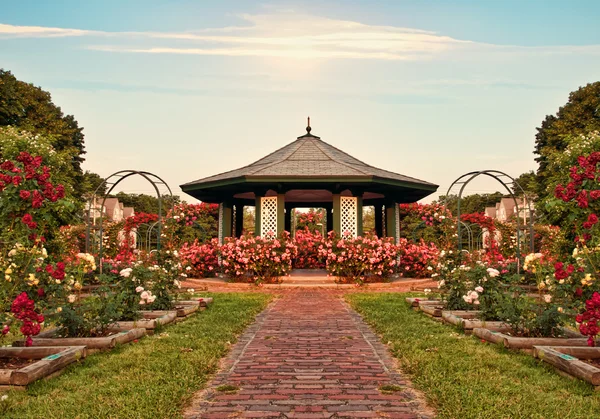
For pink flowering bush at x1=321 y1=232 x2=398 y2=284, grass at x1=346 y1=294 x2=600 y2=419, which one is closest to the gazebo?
pink flowering bush at x1=321 y1=232 x2=398 y2=284

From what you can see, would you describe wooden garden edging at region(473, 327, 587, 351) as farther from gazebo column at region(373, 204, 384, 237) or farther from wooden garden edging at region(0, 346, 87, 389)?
gazebo column at region(373, 204, 384, 237)

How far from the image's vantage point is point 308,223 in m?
26.0

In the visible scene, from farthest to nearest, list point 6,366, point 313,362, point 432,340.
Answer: point 432,340 < point 313,362 < point 6,366

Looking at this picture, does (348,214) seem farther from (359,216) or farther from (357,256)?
(357,256)

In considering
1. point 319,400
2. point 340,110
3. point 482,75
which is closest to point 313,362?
point 319,400

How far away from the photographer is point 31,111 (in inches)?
1057

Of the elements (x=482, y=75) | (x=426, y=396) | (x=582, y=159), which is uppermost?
(x=482, y=75)

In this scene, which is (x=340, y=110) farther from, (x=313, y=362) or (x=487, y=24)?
(x=313, y=362)

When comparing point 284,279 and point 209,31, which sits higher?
point 209,31

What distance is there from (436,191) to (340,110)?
4.85 metres

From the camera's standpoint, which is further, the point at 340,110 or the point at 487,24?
the point at 340,110

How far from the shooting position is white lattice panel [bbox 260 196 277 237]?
15.9 metres

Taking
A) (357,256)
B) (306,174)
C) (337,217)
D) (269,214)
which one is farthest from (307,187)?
(357,256)

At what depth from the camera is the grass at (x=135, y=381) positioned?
3713mm
